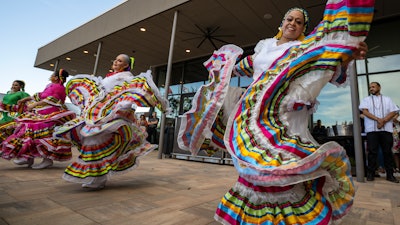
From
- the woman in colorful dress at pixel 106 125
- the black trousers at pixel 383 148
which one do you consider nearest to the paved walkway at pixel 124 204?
the woman in colorful dress at pixel 106 125

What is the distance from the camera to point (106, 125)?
217 centimetres

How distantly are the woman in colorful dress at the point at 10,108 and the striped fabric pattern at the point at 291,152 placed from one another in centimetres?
414

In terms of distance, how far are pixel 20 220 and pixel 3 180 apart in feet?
4.91

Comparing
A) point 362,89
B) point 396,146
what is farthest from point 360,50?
point 362,89

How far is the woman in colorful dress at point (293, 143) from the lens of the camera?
3.18 ft

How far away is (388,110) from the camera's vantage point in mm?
3650

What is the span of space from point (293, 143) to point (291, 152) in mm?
47

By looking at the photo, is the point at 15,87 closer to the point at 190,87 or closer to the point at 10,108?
the point at 10,108

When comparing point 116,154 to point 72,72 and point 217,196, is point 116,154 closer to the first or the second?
point 217,196

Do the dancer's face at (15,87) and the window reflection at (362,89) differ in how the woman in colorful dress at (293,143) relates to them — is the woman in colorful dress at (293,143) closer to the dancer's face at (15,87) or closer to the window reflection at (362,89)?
the dancer's face at (15,87)

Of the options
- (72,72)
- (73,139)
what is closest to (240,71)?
(73,139)

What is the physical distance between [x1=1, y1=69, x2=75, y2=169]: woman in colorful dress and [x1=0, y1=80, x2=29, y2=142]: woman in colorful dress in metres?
0.56

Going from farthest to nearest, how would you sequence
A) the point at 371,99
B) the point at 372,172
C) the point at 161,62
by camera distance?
A: the point at 161,62, the point at 371,99, the point at 372,172

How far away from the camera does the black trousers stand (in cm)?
359
